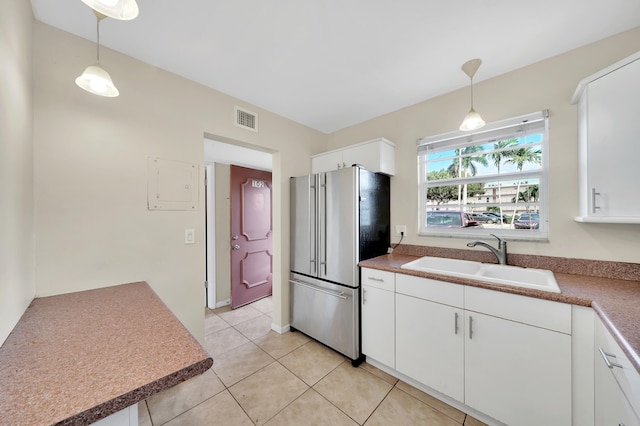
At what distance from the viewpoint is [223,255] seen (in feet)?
10.9

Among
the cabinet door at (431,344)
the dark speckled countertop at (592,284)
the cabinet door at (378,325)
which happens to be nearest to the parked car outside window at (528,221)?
the dark speckled countertop at (592,284)

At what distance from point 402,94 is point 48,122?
2537mm

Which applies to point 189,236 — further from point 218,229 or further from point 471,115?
point 471,115

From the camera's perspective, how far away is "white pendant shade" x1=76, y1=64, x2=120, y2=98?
1.11m

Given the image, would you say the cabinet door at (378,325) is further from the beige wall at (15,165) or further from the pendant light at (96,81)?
the pendant light at (96,81)

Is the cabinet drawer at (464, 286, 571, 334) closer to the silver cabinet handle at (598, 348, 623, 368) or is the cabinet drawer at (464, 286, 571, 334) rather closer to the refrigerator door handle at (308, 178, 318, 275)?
the silver cabinet handle at (598, 348, 623, 368)

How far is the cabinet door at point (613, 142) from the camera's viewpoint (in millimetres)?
1184

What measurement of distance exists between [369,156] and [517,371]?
1.88 meters

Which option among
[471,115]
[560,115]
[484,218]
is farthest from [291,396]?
[560,115]

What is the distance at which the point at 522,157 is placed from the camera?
184 centimetres

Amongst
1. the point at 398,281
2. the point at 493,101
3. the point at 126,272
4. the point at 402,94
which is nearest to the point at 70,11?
the point at 126,272

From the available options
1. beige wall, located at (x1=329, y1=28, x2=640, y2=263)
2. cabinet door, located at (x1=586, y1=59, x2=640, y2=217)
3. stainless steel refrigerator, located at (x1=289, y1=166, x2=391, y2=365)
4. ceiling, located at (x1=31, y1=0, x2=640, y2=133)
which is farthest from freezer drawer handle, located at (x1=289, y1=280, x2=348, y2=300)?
ceiling, located at (x1=31, y1=0, x2=640, y2=133)

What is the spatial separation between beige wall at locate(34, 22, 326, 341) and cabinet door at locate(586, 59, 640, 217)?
8.42ft

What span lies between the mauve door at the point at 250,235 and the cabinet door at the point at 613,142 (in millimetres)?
3330
